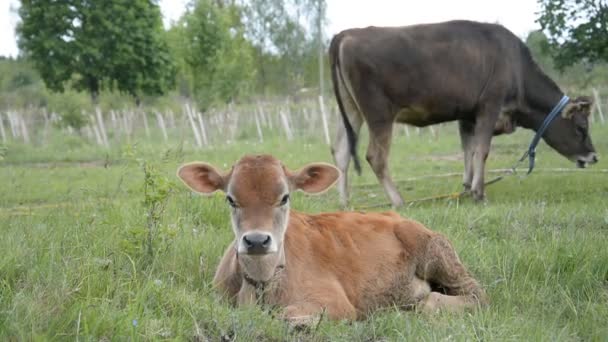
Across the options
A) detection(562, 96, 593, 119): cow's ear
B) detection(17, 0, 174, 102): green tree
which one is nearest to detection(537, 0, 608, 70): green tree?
detection(562, 96, 593, 119): cow's ear

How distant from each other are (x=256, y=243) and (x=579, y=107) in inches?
331

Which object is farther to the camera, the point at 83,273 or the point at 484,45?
the point at 484,45

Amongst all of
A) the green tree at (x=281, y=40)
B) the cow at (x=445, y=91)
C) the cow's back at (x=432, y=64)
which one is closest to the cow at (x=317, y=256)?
the cow at (x=445, y=91)

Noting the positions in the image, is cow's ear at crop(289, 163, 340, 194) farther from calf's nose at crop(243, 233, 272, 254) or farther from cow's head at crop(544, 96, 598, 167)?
cow's head at crop(544, 96, 598, 167)

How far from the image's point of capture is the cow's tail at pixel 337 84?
9844 millimetres

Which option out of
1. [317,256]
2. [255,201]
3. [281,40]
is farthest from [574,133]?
[281,40]

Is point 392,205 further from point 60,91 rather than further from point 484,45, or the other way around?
point 60,91

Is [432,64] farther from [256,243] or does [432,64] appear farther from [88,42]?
[88,42]

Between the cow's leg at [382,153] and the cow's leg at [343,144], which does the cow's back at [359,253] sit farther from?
the cow's leg at [343,144]

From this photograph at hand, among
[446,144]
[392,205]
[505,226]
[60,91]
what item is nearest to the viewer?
[505,226]

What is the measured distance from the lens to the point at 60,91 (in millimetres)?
27141

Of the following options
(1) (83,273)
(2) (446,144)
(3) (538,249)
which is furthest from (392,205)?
(2) (446,144)

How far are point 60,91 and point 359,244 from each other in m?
24.6

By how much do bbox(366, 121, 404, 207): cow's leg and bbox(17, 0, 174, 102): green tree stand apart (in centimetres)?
1874
